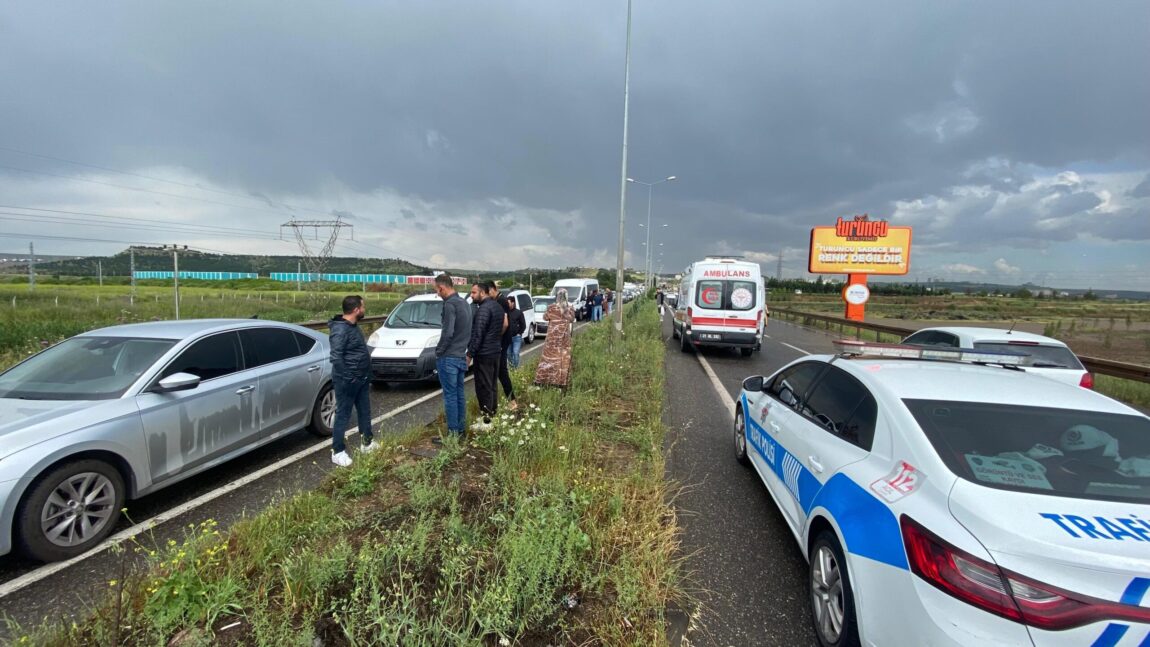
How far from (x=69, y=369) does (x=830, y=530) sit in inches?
231

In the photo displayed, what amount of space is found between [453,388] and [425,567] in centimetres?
268

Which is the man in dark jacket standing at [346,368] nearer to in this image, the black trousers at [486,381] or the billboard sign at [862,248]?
the black trousers at [486,381]

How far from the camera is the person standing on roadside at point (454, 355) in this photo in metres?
5.11

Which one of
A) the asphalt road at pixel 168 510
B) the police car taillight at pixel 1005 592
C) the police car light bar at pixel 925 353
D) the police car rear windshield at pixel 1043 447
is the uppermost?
the police car light bar at pixel 925 353

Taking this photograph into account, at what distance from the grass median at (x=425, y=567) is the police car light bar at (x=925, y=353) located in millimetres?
1881

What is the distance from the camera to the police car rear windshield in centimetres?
201

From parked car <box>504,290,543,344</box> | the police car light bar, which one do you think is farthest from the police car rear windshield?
parked car <box>504,290,543,344</box>

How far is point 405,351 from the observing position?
8.01 metres

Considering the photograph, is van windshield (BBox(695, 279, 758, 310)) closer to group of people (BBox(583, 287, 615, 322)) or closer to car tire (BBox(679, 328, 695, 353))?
car tire (BBox(679, 328, 695, 353))

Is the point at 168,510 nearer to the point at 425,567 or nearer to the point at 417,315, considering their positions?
the point at 425,567

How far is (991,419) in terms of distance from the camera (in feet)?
7.85

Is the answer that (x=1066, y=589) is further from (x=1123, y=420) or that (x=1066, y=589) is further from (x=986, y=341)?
(x=986, y=341)

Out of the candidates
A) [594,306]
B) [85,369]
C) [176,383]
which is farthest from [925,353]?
[594,306]

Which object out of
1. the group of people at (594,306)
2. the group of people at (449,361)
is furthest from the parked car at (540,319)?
the group of people at (449,361)
